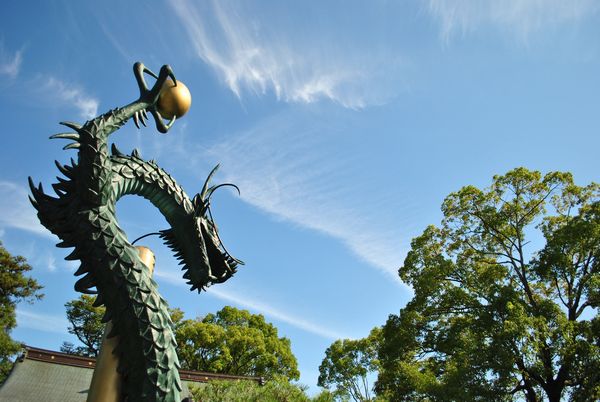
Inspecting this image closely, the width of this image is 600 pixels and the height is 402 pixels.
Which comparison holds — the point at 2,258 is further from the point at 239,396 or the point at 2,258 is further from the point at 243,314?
the point at 239,396

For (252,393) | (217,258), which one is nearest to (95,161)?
(217,258)

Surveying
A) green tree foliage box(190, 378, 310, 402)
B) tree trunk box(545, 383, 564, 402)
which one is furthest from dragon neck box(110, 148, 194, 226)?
tree trunk box(545, 383, 564, 402)

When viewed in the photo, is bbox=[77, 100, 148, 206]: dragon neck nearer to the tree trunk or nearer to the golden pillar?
the golden pillar

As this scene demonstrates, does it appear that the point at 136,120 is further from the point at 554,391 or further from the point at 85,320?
the point at 85,320

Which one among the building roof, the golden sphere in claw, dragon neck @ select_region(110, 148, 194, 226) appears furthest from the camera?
the building roof

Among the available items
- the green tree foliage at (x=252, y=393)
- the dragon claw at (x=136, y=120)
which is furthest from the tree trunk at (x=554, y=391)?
the dragon claw at (x=136, y=120)

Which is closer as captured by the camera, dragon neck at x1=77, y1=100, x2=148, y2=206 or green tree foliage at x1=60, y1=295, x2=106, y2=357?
dragon neck at x1=77, y1=100, x2=148, y2=206

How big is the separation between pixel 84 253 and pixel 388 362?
44.4ft

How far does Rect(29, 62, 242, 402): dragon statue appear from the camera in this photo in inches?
82.8

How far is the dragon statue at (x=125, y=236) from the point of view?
82.8 inches

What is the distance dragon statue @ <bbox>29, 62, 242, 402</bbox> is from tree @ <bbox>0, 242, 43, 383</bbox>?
876 inches

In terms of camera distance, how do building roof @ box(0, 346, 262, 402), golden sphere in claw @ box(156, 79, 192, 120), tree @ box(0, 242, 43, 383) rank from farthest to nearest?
tree @ box(0, 242, 43, 383) < building roof @ box(0, 346, 262, 402) < golden sphere in claw @ box(156, 79, 192, 120)

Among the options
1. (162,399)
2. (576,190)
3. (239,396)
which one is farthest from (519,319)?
(162,399)

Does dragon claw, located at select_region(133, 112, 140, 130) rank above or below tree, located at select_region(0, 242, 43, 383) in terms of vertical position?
below
